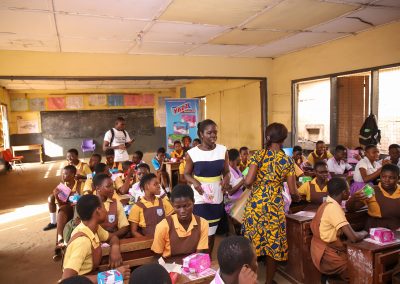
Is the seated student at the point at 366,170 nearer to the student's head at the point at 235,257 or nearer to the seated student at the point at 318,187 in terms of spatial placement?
the seated student at the point at 318,187

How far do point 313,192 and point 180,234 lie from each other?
6.36 feet

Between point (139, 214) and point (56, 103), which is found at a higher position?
point (56, 103)

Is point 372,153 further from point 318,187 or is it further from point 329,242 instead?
point 329,242

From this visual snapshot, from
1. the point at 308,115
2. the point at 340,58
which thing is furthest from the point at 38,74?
the point at 308,115

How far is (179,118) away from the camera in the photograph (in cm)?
876

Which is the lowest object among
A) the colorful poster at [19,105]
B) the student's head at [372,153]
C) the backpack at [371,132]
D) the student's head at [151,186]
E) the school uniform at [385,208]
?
the school uniform at [385,208]

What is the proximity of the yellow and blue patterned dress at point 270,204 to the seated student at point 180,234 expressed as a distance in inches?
26.1

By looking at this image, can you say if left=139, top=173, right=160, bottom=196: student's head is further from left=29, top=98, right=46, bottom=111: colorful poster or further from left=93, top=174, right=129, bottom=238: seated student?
left=29, top=98, right=46, bottom=111: colorful poster

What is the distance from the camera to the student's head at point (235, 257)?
140 cm

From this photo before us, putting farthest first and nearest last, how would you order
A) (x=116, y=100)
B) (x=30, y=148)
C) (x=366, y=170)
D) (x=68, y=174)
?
(x=116, y=100) < (x=30, y=148) < (x=68, y=174) < (x=366, y=170)

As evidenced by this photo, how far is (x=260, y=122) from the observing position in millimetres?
7242

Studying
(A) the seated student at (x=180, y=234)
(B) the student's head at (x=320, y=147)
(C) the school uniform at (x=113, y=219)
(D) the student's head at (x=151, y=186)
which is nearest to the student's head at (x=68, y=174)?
(C) the school uniform at (x=113, y=219)

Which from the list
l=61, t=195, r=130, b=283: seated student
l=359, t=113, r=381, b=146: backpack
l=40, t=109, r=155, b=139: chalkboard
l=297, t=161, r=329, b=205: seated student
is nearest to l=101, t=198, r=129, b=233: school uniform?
l=61, t=195, r=130, b=283: seated student

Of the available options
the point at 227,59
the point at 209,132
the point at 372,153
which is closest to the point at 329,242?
the point at 209,132
